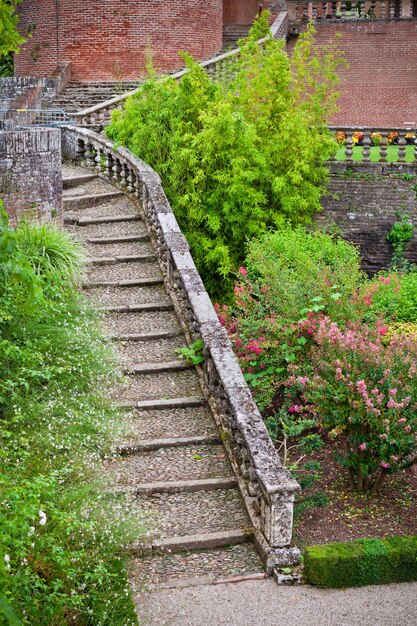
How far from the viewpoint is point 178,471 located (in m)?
8.48

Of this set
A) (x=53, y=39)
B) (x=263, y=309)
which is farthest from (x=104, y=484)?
(x=53, y=39)

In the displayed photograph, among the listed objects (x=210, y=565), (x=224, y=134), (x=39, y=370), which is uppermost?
(x=224, y=134)

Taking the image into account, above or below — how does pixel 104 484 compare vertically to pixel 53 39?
below

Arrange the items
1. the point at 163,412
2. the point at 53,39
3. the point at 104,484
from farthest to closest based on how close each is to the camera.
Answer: the point at 53,39
the point at 163,412
the point at 104,484

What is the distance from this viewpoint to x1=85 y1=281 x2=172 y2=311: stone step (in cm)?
1142

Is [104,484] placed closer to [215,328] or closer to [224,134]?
[215,328]

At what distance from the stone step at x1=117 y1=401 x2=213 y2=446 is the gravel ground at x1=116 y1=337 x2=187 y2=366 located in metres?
0.93

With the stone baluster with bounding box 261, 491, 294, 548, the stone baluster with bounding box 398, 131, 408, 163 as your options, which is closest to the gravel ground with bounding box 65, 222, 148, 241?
the stone baluster with bounding box 261, 491, 294, 548

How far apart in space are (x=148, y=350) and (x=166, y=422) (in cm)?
152

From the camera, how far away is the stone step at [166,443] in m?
8.66

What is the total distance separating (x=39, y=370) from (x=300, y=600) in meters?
3.66

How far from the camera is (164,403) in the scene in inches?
372

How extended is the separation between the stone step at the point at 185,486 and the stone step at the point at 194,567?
2.60 feet

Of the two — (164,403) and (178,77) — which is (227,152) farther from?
(178,77)
